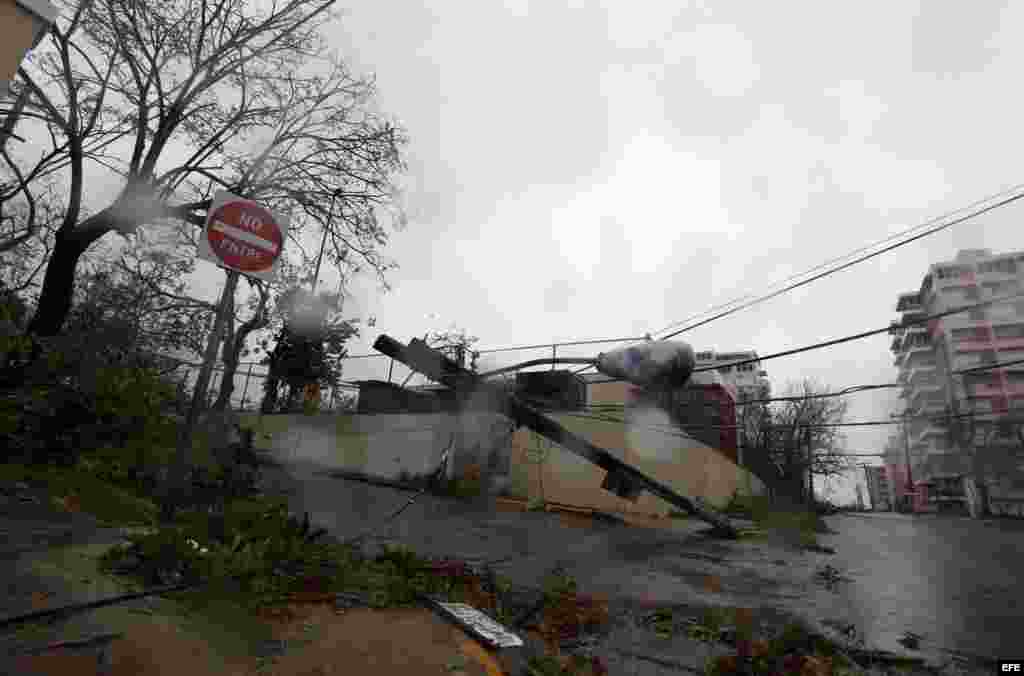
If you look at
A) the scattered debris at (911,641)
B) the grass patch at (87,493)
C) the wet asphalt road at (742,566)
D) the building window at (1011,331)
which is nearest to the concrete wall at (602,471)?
the wet asphalt road at (742,566)

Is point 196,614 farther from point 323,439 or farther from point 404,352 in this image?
point 323,439

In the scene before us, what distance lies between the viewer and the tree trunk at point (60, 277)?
8773mm

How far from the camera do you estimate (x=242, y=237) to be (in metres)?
4.52

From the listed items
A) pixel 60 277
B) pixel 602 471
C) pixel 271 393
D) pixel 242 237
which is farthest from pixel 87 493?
pixel 271 393

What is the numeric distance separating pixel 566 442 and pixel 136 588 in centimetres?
995

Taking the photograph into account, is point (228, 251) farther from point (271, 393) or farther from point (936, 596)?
point (271, 393)

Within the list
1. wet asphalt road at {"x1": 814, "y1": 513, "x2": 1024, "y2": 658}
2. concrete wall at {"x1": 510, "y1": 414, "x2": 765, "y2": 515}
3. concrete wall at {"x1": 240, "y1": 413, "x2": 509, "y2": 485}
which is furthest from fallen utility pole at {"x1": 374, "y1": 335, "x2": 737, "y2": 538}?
concrete wall at {"x1": 240, "y1": 413, "x2": 509, "y2": 485}

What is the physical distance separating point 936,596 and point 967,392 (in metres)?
33.8

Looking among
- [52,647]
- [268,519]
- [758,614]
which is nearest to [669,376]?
[758,614]

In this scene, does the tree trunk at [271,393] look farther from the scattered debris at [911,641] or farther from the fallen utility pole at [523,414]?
the scattered debris at [911,641]

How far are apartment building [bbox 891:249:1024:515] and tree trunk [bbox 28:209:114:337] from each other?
33220 mm

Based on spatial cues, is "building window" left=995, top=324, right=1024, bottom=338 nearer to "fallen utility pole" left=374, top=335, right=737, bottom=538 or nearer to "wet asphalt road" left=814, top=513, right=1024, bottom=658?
"wet asphalt road" left=814, top=513, right=1024, bottom=658

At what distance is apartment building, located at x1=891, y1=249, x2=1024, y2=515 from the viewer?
37.2m

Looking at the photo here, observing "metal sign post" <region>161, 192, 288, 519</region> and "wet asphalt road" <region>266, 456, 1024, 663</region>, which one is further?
"wet asphalt road" <region>266, 456, 1024, 663</region>
